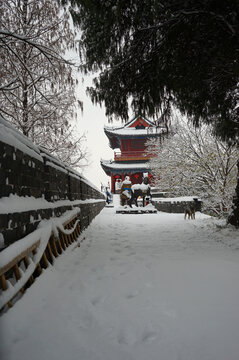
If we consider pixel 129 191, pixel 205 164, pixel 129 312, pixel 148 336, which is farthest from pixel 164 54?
pixel 129 191

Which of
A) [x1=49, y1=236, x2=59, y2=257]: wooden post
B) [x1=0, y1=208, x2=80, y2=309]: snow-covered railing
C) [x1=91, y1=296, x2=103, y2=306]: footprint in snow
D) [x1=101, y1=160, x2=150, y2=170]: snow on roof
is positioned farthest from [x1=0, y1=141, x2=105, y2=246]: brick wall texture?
[x1=101, y1=160, x2=150, y2=170]: snow on roof

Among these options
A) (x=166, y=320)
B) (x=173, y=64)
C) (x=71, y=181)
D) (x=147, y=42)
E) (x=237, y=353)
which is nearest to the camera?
(x=237, y=353)

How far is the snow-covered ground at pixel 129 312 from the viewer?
1524 millimetres

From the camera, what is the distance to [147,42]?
15.0 ft

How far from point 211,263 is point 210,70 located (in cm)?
383

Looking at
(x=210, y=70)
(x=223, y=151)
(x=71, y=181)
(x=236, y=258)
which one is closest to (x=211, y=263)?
(x=236, y=258)

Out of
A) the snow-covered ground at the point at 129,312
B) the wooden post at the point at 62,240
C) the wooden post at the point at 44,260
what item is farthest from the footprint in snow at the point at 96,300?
the wooden post at the point at 62,240

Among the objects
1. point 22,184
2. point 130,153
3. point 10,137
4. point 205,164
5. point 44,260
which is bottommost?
point 44,260

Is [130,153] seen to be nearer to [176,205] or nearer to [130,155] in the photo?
[130,155]

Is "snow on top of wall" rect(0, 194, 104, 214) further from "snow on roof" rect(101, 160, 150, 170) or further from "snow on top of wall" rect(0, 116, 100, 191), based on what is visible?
"snow on roof" rect(101, 160, 150, 170)

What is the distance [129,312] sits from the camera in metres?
2.03

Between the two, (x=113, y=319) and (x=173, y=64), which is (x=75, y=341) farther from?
(x=173, y=64)

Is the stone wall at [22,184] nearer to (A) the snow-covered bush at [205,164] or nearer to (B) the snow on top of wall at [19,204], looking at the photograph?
(B) the snow on top of wall at [19,204]

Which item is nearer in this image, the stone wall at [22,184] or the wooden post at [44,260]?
the stone wall at [22,184]
